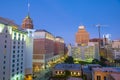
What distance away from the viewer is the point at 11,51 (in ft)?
124

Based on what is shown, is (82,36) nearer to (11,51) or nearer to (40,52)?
(40,52)

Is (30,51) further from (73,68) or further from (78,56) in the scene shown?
(78,56)

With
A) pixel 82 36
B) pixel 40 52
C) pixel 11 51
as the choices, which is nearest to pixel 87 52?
pixel 40 52

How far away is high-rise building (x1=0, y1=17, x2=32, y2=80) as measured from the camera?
34.5 metres

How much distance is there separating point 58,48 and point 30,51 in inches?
2877

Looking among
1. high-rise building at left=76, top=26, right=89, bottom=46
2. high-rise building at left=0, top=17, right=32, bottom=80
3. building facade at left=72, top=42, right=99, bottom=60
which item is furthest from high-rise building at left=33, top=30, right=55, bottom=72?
high-rise building at left=76, top=26, right=89, bottom=46

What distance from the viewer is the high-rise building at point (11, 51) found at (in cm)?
3450

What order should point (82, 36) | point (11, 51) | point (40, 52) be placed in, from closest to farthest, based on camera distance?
point (11, 51)
point (40, 52)
point (82, 36)

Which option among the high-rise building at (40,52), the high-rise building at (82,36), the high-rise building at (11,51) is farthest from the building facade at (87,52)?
the high-rise building at (82,36)

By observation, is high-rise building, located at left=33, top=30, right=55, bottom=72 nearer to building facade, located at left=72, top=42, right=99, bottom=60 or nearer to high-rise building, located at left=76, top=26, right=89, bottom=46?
Result: building facade, located at left=72, top=42, right=99, bottom=60

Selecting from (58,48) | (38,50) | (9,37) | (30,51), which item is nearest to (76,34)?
(58,48)

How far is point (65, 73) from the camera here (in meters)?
40.9

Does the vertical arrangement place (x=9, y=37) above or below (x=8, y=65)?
above

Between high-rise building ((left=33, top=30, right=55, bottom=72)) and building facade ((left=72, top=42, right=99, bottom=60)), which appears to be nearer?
high-rise building ((left=33, top=30, right=55, bottom=72))
